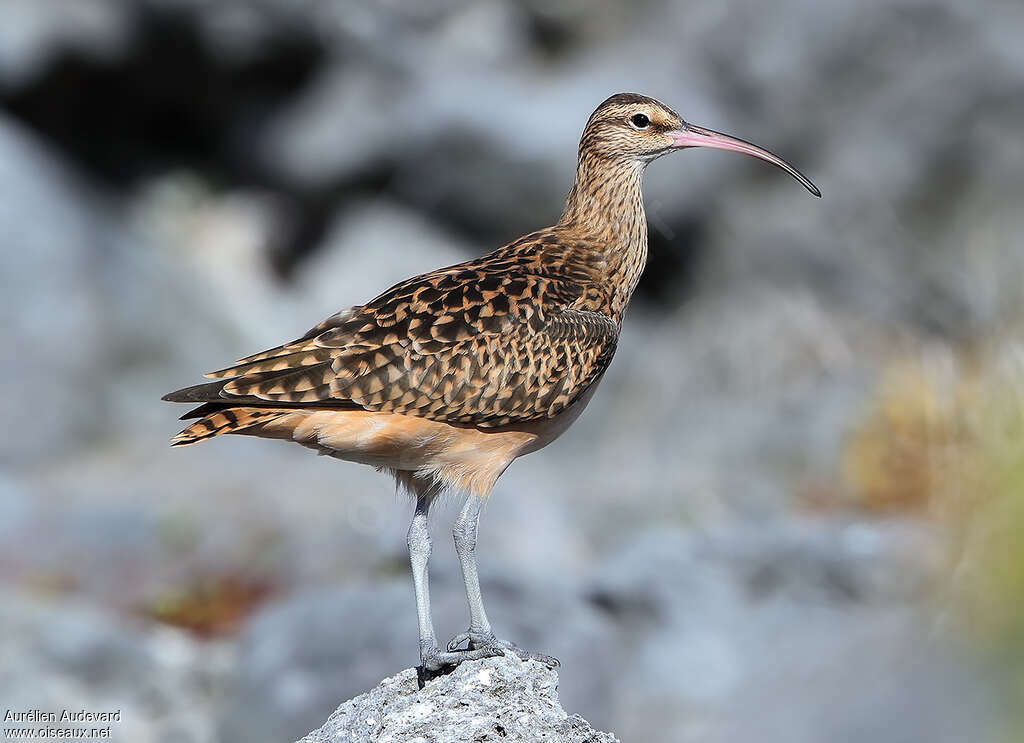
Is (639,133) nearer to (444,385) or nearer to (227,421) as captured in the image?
(444,385)

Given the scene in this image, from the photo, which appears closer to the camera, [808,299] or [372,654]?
[372,654]

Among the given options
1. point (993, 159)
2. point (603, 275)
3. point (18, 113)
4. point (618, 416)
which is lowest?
point (603, 275)

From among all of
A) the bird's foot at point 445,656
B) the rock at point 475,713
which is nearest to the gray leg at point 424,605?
the bird's foot at point 445,656

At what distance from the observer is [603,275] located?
23.8ft

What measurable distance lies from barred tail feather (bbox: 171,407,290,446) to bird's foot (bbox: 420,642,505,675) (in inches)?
50.0

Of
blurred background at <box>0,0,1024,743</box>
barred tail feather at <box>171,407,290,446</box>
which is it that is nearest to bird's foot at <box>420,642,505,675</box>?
barred tail feather at <box>171,407,290,446</box>

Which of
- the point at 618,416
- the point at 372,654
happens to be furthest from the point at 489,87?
the point at 372,654

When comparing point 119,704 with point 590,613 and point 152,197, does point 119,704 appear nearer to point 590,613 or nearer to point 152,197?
point 590,613

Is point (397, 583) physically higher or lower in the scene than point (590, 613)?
higher

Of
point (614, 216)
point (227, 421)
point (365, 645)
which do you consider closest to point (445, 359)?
point (227, 421)

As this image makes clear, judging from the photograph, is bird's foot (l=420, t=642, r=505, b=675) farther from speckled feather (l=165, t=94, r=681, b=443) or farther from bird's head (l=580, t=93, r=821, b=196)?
bird's head (l=580, t=93, r=821, b=196)

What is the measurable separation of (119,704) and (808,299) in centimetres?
774

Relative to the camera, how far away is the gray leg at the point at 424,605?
6.19m

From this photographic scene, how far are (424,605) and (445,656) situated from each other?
313mm
